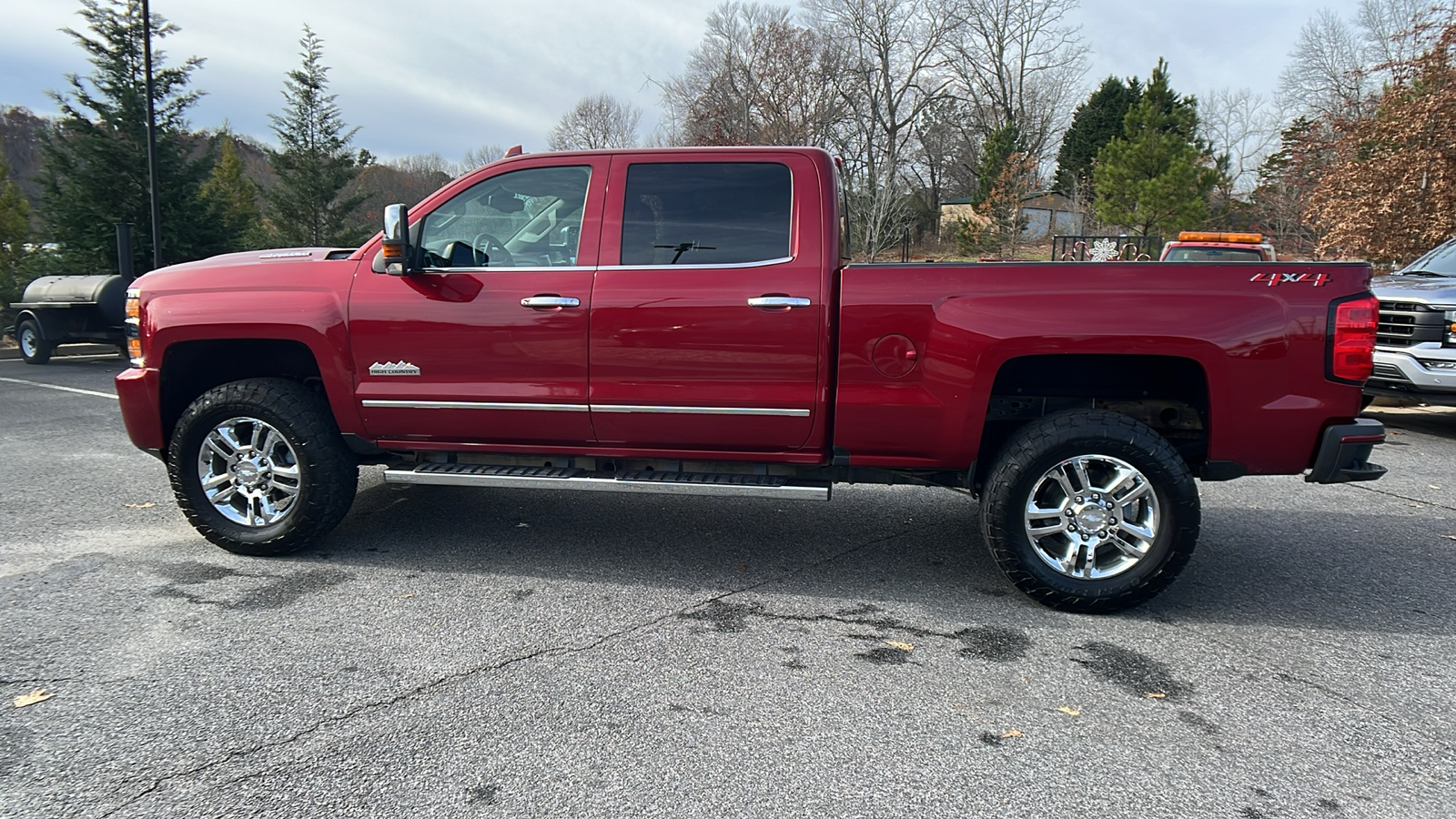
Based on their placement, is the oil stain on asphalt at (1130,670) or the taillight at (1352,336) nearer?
the oil stain on asphalt at (1130,670)

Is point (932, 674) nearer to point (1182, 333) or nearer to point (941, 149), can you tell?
point (1182, 333)

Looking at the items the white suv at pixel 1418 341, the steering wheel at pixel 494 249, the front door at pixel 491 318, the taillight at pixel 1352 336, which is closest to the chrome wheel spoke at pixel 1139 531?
the taillight at pixel 1352 336

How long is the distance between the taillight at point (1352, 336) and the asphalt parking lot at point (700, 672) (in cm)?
114

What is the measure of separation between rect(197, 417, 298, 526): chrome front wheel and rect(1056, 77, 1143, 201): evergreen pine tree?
41691 millimetres

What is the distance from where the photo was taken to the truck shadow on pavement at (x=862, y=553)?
406 centimetres

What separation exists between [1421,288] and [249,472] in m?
9.45

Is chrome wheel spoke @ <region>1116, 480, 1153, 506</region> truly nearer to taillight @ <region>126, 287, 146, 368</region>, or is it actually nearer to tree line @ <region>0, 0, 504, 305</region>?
taillight @ <region>126, 287, 146, 368</region>

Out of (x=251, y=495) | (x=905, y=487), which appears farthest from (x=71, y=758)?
(x=905, y=487)

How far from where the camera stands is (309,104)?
22641 mm

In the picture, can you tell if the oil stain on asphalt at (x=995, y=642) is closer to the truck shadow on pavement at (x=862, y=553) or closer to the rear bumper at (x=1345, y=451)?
the truck shadow on pavement at (x=862, y=553)

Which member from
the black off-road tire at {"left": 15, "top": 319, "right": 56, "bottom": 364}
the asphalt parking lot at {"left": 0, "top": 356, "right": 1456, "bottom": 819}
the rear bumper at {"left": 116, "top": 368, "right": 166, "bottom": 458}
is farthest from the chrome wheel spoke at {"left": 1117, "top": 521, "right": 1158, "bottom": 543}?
the black off-road tire at {"left": 15, "top": 319, "right": 56, "bottom": 364}

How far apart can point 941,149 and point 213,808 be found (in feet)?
170

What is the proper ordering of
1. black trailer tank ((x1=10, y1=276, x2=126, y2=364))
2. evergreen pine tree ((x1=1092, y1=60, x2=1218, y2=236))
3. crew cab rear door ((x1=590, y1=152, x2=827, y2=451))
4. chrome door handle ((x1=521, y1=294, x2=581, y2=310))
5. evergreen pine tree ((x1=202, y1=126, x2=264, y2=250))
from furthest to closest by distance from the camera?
1. evergreen pine tree ((x1=1092, y1=60, x2=1218, y2=236))
2. evergreen pine tree ((x1=202, y1=126, x2=264, y2=250))
3. black trailer tank ((x1=10, y1=276, x2=126, y2=364))
4. chrome door handle ((x1=521, y1=294, x2=581, y2=310))
5. crew cab rear door ((x1=590, y1=152, x2=827, y2=451))

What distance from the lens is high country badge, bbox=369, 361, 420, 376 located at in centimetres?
438
